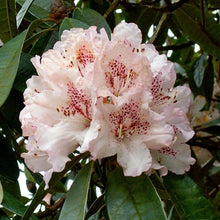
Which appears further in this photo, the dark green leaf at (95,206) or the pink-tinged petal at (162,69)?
the dark green leaf at (95,206)

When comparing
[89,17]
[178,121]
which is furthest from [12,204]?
[89,17]

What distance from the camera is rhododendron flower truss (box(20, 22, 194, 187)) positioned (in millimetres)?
824

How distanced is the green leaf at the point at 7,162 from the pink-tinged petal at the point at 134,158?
34cm

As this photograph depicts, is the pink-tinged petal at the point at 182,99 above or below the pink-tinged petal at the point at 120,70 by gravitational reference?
below

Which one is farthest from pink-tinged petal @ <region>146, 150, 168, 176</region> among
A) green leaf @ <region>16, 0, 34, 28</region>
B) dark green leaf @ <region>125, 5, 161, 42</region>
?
dark green leaf @ <region>125, 5, 161, 42</region>

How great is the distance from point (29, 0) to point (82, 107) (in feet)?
1.11

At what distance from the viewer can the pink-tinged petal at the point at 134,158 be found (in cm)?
80

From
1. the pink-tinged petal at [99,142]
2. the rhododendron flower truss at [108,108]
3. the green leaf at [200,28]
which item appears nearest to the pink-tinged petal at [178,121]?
the rhododendron flower truss at [108,108]

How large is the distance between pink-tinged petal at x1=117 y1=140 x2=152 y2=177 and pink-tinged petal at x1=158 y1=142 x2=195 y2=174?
0.08m

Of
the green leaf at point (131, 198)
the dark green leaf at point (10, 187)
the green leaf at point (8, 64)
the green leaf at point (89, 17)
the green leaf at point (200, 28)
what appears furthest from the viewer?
the green leaf at point (200, 28)

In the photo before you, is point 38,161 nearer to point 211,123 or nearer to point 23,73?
point 23,73

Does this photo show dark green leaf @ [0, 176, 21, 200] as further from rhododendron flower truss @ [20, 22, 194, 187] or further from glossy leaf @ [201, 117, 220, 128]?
glossy leaf @ [201, 117, 220, 128]

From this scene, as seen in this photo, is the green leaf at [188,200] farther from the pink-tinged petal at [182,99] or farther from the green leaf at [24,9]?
the green leaf at [24,9]

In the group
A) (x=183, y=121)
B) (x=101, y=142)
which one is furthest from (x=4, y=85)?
(x=183, y=121)
